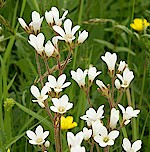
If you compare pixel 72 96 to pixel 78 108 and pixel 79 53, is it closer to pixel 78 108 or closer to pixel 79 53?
pixel 78 108

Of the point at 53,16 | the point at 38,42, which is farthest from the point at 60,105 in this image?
the point at 53,16

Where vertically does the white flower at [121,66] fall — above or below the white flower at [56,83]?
above

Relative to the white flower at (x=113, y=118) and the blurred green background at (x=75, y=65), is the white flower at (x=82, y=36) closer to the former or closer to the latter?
the white flower at (x=113, y=118)

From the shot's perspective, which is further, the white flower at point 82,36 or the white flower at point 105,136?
the white flower at point 82,36

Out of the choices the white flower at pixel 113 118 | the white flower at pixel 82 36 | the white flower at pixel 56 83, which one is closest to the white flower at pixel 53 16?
the white flower at pixel 82 36

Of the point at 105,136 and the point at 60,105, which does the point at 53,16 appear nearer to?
the point at 60,105

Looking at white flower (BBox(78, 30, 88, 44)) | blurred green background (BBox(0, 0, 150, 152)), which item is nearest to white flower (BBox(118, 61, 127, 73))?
white flower (BBox(78, 30, 88, 44))

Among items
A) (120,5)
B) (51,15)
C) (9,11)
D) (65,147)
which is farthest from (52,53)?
(120,5)

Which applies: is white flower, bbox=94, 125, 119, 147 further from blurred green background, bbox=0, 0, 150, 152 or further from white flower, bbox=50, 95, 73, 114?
blurred green background, bbox=0, 0, 150, 152

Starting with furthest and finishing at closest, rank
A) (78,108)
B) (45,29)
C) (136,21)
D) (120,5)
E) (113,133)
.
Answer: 1. (120,5)
2. (136,21)
3. (45,29)
4. (78,108)
5. (113,133)

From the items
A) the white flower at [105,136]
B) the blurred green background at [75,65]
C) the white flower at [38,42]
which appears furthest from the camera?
the blurred green background at [75,65]
